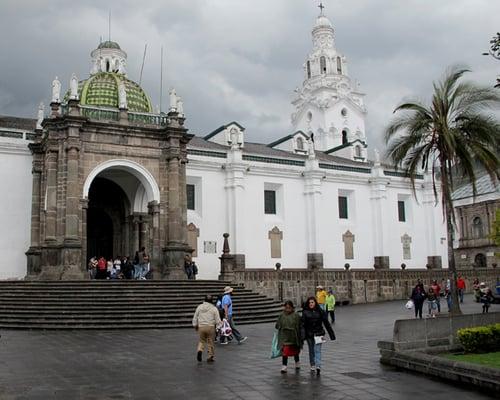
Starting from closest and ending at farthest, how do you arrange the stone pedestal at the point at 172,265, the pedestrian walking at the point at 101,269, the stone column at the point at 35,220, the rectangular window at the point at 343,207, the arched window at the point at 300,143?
the pedestrian walking at the point at 101,269 → the stone pedestal at the point at 172,265 → the stone column at the point at 35,220 → the rectangular window at the point at 343,207 → the arched window at the point at 300,143

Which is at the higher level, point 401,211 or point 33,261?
point 401,211

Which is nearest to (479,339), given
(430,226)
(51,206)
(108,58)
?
(51,206)

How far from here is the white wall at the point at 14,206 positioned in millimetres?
29375

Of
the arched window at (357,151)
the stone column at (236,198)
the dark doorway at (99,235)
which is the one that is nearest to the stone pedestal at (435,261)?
the arched window at (357,151)

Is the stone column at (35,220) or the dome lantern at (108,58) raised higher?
the dome lantern at (108,58)

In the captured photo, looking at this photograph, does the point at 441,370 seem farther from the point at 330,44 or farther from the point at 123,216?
the point at 330,44

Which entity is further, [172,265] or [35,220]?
[35,220]

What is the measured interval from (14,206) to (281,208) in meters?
16.3

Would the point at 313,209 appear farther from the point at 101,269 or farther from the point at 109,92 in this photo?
the point at 101,269

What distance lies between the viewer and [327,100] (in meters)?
57.5

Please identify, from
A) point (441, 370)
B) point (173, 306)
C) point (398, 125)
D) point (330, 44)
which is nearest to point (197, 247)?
point (173, 306)

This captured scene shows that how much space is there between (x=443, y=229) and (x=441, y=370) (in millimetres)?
35081

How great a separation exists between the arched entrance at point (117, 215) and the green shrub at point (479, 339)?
65.6 ft

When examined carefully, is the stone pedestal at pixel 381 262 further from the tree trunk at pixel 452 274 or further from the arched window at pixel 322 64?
the arched window at pixel 322 64
